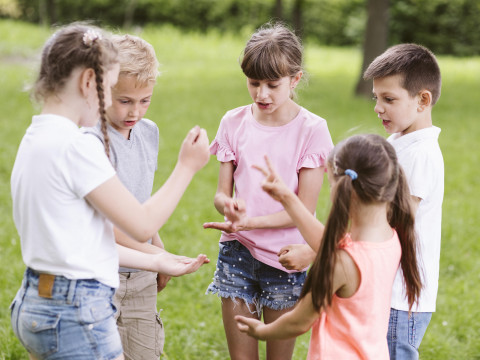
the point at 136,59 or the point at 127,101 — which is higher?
the point at 136,59

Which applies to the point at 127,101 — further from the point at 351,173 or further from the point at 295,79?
the point at 351,173

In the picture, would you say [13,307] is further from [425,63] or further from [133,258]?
[425,63]

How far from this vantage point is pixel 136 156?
2.73m

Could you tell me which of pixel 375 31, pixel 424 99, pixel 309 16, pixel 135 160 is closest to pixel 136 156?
pixel 135 160

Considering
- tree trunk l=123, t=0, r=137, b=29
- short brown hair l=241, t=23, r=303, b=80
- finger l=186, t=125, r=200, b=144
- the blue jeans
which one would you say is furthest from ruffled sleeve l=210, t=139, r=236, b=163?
tree trunk l=123, t=0, r=137, b=29

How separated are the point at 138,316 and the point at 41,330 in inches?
35.2

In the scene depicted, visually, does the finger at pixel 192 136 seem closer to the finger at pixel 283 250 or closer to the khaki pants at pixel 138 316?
the finger at pixel 283 250

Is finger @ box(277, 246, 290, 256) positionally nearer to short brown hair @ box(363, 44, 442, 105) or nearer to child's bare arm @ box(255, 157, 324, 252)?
child's bare arm @ box(255, 157, 324, 252)

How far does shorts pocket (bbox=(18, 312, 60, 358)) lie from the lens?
200 cm

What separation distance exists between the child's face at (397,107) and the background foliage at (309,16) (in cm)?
2617

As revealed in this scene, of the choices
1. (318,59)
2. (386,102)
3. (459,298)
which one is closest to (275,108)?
(386,102)

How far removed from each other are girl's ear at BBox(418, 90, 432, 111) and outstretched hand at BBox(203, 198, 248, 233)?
83cm

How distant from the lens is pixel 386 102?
8.57 feet

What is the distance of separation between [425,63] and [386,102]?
0.24 meters
